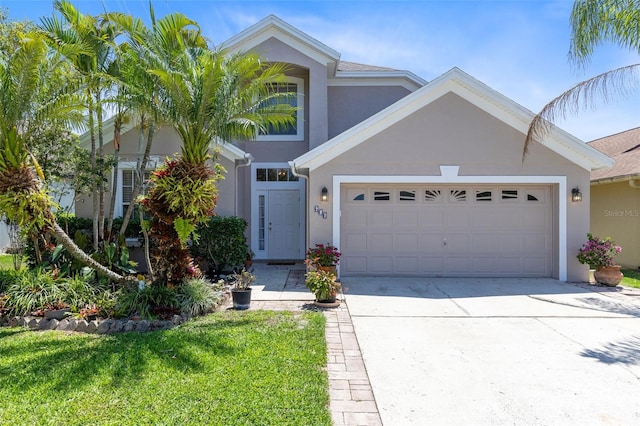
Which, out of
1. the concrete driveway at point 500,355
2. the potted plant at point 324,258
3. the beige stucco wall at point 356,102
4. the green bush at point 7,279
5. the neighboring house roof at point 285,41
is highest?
the neighboring house roof at point 285,41

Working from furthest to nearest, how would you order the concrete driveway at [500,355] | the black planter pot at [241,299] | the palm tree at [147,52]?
1. the black planter pot at [241,299]
2. the palm tree at [147,52]
3. the concrete driveway at [500,355]

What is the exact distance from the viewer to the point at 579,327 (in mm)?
6172

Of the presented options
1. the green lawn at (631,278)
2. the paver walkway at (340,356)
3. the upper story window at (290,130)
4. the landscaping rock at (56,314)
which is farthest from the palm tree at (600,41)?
the landscaping rock at (56,314)

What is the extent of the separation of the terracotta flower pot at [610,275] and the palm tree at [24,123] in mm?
11915

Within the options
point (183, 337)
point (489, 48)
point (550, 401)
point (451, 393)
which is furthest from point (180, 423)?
point (489, 48)

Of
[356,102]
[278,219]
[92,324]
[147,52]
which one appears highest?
[356,102]

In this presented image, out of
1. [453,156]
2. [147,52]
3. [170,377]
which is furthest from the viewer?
[453,156]

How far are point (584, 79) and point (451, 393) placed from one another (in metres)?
8.09

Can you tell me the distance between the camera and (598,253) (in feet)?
30.4

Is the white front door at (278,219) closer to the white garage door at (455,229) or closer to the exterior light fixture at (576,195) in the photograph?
the white garage door at (455,229)

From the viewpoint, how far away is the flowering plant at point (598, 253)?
9227 millimetres

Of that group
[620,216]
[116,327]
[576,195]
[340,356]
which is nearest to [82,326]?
[116,327]

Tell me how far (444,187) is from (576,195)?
3.33m

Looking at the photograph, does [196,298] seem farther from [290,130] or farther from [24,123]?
[290,130]
